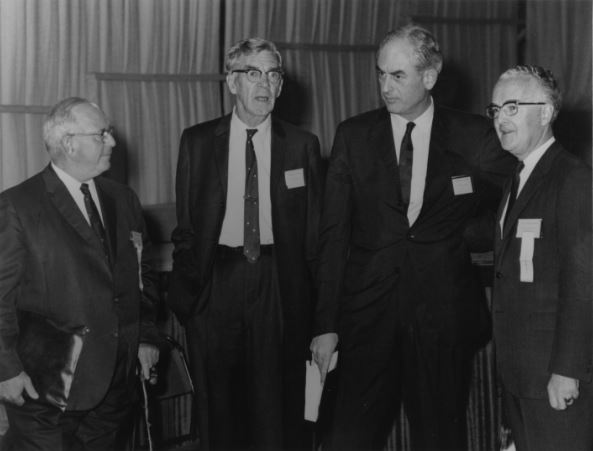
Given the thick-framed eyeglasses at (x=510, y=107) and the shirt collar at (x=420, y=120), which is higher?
the thick-framed eyeglasses at (x=510, y=107)

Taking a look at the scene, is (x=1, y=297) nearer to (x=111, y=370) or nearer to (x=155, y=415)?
(x=111, y=370)

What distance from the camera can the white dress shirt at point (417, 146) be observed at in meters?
2.75

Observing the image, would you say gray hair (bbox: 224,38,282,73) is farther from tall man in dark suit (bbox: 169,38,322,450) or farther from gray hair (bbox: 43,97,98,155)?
gray hair (bbox: 43,97,98,155)

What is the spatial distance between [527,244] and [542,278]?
0.11 metres

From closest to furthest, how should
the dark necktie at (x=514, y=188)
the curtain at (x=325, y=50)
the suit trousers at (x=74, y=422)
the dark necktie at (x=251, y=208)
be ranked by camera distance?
the dark necktie at (x=514, y=188), the suit trousers at (x=74, y=422), the dark necktie at (x=251, y=208), the curtain at (x=325, y=50)

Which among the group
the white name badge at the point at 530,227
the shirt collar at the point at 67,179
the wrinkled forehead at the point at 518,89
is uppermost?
the wrinkled forehead at the point at 518,89

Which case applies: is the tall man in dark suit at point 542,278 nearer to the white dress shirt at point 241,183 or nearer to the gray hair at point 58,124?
the white dress shirt at point 241,183

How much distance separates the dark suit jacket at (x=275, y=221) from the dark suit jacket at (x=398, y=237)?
17 centimetres

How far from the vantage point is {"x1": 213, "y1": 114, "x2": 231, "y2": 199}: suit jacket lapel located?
2.97m

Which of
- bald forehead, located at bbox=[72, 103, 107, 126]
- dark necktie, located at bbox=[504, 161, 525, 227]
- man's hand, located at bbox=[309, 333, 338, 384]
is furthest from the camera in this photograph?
man's hand, located at bbox=[309, 333, 338, 384]

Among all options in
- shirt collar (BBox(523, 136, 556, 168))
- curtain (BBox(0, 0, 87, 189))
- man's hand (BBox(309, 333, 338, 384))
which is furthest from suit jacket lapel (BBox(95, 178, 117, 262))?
curtain (BBox(0, 0, 87, 189))

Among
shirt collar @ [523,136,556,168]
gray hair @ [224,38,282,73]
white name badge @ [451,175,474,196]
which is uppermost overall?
gray hair @ [224,38,282,73]

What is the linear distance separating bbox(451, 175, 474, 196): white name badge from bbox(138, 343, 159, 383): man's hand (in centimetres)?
130

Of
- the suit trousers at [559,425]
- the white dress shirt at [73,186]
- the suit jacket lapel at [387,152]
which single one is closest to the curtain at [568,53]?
the suit jacket lapel at [387,152]
